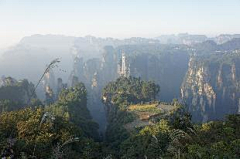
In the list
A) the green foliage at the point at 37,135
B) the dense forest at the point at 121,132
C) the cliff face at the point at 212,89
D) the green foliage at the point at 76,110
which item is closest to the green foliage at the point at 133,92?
the dense forest at the point at 121,132

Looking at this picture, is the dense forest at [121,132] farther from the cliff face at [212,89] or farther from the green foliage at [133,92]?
the cliff face at [212,89]

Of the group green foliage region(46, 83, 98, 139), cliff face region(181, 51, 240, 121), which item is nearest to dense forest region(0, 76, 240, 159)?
green foliage region(46, 83, 98, 139)

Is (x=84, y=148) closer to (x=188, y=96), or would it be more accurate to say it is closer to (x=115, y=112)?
(x=115, y=112)

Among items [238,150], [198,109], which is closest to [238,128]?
[238,150]

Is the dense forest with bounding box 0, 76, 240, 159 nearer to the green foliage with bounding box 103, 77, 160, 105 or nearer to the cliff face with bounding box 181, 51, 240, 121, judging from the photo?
→ the green foliage with bounding box 103, 77, 160, 105

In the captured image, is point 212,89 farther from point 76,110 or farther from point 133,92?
point 76,110

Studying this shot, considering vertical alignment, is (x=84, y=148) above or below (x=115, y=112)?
above

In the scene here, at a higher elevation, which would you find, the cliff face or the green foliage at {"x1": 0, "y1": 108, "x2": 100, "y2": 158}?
the green foliage at {"x1": 0, "y1": 108, "x2": 100, "y2": 158}
